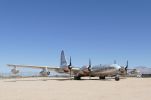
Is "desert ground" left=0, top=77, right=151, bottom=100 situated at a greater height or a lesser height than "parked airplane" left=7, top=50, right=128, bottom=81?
lesser

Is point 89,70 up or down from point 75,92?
up

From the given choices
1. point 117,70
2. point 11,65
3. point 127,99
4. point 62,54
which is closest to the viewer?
point 127,99

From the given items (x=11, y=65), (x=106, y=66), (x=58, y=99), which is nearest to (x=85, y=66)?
(x=106, y=66)

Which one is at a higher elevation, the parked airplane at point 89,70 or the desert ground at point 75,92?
the parked airplane at point 89,70

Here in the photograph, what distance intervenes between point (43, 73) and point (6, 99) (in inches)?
1783

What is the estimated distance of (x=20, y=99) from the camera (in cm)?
1888

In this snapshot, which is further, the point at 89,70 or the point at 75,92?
the point at 89,70

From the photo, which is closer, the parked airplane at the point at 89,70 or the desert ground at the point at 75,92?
the desert ground at the point at 75,92

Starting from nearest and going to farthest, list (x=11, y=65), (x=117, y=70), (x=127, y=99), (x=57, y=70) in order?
(x=127, y=99), (x=117, y=70), (x=11, y=65), (x=57, y=70)

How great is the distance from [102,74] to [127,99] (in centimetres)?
4524

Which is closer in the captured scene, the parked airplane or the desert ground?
the desert ground

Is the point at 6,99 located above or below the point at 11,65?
below

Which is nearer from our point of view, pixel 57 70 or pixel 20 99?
pixel 20 99

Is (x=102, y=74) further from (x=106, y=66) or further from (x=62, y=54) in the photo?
(x=62, y=54)
